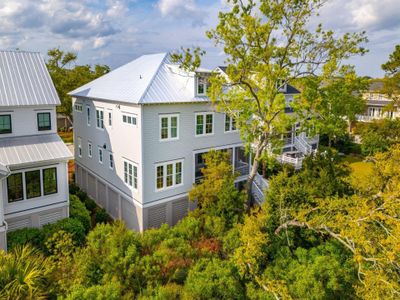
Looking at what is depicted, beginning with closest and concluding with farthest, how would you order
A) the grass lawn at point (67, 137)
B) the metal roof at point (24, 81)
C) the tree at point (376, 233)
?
1. the tree at point (376, 233)
2. the metal roof at point (24, 81)
3. the grass lawn at point (67, 137)

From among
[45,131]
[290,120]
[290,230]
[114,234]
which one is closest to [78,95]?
[45,131]

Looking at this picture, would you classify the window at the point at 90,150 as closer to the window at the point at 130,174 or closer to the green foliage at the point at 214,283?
the window at the point at 130,174

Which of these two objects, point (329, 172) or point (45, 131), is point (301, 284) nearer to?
point (329, 172)

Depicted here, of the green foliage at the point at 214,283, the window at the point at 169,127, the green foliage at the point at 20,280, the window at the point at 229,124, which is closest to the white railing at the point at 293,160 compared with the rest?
the window at the point at 229,124

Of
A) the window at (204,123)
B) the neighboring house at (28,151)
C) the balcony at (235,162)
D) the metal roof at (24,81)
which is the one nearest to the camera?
the neighboring house at (28,151)

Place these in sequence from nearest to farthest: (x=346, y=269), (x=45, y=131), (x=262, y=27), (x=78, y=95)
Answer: (x=346, y=269), (x=262, y=27), (x=45, y=131), (x=78, y=95)

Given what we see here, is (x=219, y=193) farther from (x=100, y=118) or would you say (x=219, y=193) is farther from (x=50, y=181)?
(x=100, y=118)

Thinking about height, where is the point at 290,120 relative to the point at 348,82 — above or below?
below

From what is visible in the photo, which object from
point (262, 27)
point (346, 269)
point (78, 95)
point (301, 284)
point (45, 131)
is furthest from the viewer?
point (78, 95)
